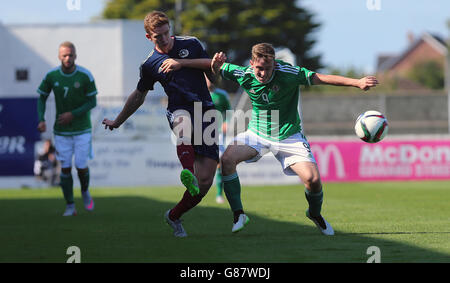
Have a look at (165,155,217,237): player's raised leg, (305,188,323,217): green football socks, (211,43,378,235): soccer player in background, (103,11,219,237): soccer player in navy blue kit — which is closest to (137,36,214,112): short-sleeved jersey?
(103,11,219,237): soccer player in navy blue kit

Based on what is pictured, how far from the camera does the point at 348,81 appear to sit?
740cm

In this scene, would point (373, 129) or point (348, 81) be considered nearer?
point (348, 81)

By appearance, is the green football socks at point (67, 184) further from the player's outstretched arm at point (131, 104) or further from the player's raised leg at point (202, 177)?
the player's raised leg at point (202, 177)

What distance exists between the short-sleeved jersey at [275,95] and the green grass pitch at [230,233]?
1.14 metres

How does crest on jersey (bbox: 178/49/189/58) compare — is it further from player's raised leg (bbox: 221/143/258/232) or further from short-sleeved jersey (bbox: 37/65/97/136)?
short-sleeved jersey (bbox: 37/65/97/136)

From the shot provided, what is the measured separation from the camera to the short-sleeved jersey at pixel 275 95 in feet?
25.9

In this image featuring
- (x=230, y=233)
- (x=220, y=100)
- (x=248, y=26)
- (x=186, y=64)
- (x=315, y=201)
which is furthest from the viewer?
(x=248, y=26)

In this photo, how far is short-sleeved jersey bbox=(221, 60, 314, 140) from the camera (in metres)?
7.89

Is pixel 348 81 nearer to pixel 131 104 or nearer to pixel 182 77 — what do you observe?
pixel 182 77

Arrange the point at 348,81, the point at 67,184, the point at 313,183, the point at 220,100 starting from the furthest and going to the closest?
the point at 220,100 < the point at 67,184 < the point at 313,183 < the point at 348,81

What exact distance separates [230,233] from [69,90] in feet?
12.0

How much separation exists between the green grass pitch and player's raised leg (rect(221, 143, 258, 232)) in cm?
22

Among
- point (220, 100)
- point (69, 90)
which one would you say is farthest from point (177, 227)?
point (220, 100)

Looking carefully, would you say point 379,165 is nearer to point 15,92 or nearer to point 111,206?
point 111,206
